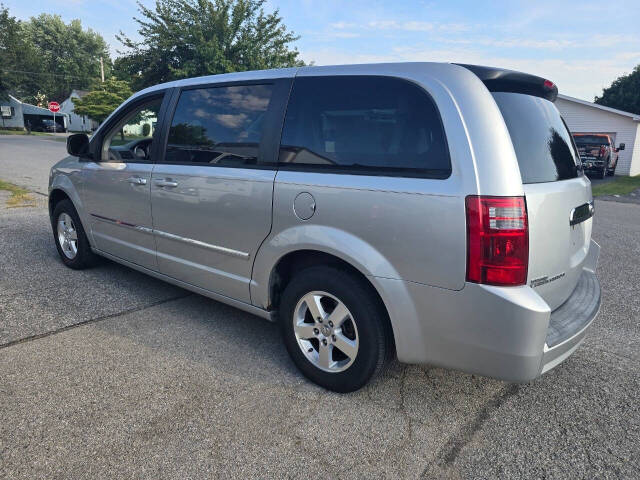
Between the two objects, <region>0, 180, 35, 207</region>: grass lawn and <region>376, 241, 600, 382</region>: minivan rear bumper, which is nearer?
<region>376, 241, 600, 382</region>: minivan rear bumper

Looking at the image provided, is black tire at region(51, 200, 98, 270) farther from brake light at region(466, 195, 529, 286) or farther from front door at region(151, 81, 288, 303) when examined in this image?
brake light at region(466, 195, 529, 286)

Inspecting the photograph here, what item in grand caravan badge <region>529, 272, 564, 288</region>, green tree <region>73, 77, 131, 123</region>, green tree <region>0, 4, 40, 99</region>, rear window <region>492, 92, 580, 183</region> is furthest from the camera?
green tree <region>0, 4, 40, 99</region>

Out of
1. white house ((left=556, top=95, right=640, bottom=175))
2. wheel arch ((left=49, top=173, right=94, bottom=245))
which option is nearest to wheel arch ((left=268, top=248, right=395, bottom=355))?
wheel arch ((left=49, top=173, right=94, bottom=245))

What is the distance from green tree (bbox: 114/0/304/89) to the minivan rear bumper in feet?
82.9

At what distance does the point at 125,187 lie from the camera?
390 centimetres

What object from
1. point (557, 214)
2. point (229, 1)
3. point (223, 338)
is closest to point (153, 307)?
point (223, 338)

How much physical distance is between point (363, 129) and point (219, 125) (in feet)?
3.99

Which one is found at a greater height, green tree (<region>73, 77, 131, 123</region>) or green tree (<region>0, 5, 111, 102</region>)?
green tree (<region>0, 5, 111, 102</region>)

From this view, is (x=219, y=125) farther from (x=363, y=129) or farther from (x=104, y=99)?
(x=104, y=99)

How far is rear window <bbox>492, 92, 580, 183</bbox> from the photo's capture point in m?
2.32

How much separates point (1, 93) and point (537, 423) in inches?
2388

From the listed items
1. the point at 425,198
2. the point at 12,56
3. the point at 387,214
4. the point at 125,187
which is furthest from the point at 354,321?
the point at 12,56

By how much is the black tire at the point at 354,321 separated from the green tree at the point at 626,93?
147ft

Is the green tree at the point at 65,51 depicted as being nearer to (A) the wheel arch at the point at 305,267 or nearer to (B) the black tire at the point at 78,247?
(B) the black tire at the point at 78,247
